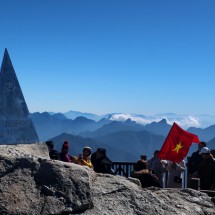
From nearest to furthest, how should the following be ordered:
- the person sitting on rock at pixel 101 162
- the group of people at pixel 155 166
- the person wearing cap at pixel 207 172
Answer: the group of people at pixel 155 166 < the person sitting on rock at pixel 101 162 < the person wearing cap at pixel 207 172

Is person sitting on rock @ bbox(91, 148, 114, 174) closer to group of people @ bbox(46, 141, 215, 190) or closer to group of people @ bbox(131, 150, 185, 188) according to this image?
group of people @ bbox(46, 141, 215, 190)

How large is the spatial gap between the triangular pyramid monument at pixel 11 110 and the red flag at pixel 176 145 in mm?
4363

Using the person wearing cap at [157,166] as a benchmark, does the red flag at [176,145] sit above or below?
above

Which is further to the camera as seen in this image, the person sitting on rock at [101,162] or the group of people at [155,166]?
the person sitting on rock at [101,162]

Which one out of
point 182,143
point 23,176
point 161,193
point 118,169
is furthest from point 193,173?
point 23,176

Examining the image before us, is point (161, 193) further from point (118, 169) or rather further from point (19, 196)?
point (118, 169)

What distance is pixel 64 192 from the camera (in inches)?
178

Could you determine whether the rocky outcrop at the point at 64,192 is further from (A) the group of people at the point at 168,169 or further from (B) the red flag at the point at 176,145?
(B) the red flag at the point at 176,145

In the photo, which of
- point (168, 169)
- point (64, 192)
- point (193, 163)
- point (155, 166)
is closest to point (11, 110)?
point (64, 192)

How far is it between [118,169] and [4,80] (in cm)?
676

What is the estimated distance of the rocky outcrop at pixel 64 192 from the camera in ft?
14.4

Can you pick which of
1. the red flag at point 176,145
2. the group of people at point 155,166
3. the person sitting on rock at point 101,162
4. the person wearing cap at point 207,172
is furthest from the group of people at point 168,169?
the person sitting on rock at point 101,162

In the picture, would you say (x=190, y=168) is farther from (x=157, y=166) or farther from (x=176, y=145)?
(x=157, y=166)

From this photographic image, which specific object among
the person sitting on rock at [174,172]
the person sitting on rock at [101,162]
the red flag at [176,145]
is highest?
the red flag at [176,145]
